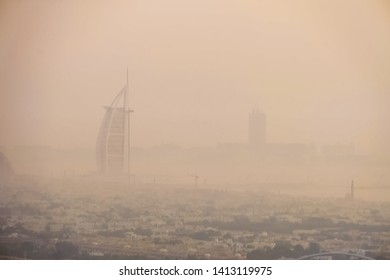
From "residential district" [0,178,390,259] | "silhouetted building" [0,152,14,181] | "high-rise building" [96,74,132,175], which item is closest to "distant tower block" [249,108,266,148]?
"residential district" [0,178,390,259]

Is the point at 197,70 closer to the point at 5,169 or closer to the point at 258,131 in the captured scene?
the point at 258,131

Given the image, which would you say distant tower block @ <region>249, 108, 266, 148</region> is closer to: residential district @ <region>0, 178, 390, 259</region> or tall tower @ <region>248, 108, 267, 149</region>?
tall tower @ <region>248, 108, 267, 149</region>

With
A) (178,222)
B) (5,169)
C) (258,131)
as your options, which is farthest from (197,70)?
(5,169)

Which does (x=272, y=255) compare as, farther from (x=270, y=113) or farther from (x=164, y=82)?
(x=164, y=82)

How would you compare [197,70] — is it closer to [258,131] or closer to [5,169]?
[258,131]

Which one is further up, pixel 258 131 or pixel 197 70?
pixel 197 70

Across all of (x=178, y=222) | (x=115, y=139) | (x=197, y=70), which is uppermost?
(x=197, y=70)
